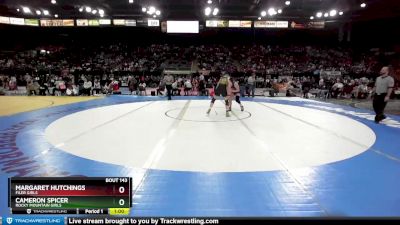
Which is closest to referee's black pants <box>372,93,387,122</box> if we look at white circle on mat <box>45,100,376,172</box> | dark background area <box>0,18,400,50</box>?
white circle on mat <box>45,100,376,172</box>

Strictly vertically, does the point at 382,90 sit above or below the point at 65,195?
above

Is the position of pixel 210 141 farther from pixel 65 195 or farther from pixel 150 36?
pixel 150 36

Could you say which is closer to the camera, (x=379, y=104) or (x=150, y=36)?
(x=379, y=104)

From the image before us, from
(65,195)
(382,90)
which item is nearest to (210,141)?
(65,195)

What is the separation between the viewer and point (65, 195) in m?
2.41

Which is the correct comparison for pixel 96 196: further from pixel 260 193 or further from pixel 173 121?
pixel 173 121

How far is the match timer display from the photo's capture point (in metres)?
2.40

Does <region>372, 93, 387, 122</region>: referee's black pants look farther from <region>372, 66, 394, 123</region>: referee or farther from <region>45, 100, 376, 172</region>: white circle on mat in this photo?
<region>45, 100, 376, 172</region>: white circle on mat

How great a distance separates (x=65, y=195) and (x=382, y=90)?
9.04 metres

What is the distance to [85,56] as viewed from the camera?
36406 mm

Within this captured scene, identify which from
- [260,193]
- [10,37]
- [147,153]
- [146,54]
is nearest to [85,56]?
[146,54]

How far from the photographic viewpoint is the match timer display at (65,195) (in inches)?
94.3

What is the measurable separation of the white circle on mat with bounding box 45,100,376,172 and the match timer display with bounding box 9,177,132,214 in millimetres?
2234

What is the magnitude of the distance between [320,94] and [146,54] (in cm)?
2354
